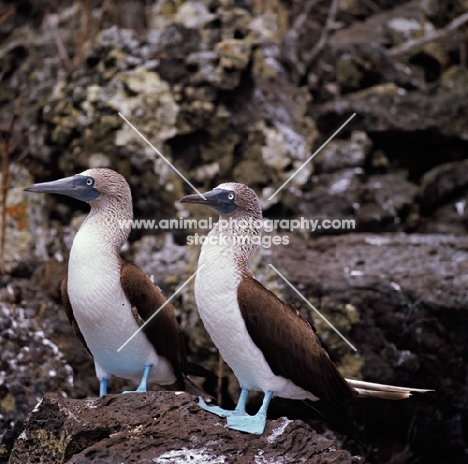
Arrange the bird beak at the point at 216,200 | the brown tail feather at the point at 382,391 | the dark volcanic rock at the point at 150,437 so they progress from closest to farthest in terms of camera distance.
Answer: the dark volcanic rock at the point at 150,437 < the bird beak at the point at 216,200 < the brown tail feather at the point at 382,391

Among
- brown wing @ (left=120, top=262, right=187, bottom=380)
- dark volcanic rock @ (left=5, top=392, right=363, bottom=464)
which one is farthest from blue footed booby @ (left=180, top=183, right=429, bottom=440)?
brown wing @ (left=120, top=262, right=187, bottom=380)

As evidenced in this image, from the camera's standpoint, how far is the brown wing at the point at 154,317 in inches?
212

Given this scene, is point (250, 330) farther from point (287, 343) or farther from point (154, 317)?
point (154, 317)

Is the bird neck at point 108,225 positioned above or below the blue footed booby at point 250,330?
above

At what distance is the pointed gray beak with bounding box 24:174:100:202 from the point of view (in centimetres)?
549

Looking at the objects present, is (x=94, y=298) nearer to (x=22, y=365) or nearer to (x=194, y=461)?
(x=194, y=461)

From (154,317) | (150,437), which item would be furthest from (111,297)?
(150,437)

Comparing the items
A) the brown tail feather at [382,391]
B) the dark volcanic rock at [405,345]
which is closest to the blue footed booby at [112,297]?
the brown tail feather at [382,391]

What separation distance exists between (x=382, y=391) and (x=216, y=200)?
62.0 inches

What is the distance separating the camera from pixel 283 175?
8984 millimetres

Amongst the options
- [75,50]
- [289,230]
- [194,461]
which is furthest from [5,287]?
[75,50]

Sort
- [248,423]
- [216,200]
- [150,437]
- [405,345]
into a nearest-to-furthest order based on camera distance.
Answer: [150,437] < [248,423] < [216,200] < [405,345]

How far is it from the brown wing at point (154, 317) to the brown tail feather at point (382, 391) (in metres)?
1.12

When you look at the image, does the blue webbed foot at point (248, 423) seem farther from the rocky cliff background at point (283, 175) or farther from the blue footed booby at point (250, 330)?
the rocky cliff background at point (283, 175)
